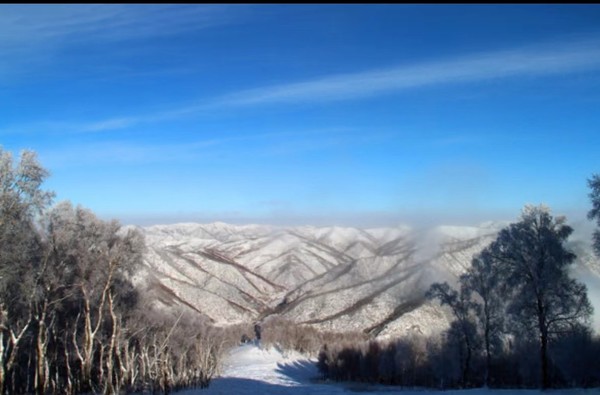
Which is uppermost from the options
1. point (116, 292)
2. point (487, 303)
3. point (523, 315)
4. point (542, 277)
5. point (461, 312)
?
point (542, 277)

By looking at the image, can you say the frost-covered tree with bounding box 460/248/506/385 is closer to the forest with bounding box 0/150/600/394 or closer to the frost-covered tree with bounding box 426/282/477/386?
the forest with bounding box 0/150/600/394

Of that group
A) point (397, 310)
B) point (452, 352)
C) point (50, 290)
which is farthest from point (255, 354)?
point (50, 290)

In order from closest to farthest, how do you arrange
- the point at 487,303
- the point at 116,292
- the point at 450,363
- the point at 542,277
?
1. the point at 542,277
2. the point at 116,292
3. the point at 487,303
4. the point at 450,363

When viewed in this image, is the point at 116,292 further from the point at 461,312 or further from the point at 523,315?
the point at 461,312

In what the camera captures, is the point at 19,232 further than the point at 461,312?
No

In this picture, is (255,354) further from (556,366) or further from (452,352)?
(556,366)

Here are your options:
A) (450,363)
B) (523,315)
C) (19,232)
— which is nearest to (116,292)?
(19,232)

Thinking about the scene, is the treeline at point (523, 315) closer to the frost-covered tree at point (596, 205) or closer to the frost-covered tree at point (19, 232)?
the frost-covered tree at point (596, 205)

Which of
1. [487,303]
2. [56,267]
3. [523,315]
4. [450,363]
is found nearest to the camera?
[56,267]

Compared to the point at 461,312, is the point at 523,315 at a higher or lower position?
higher
